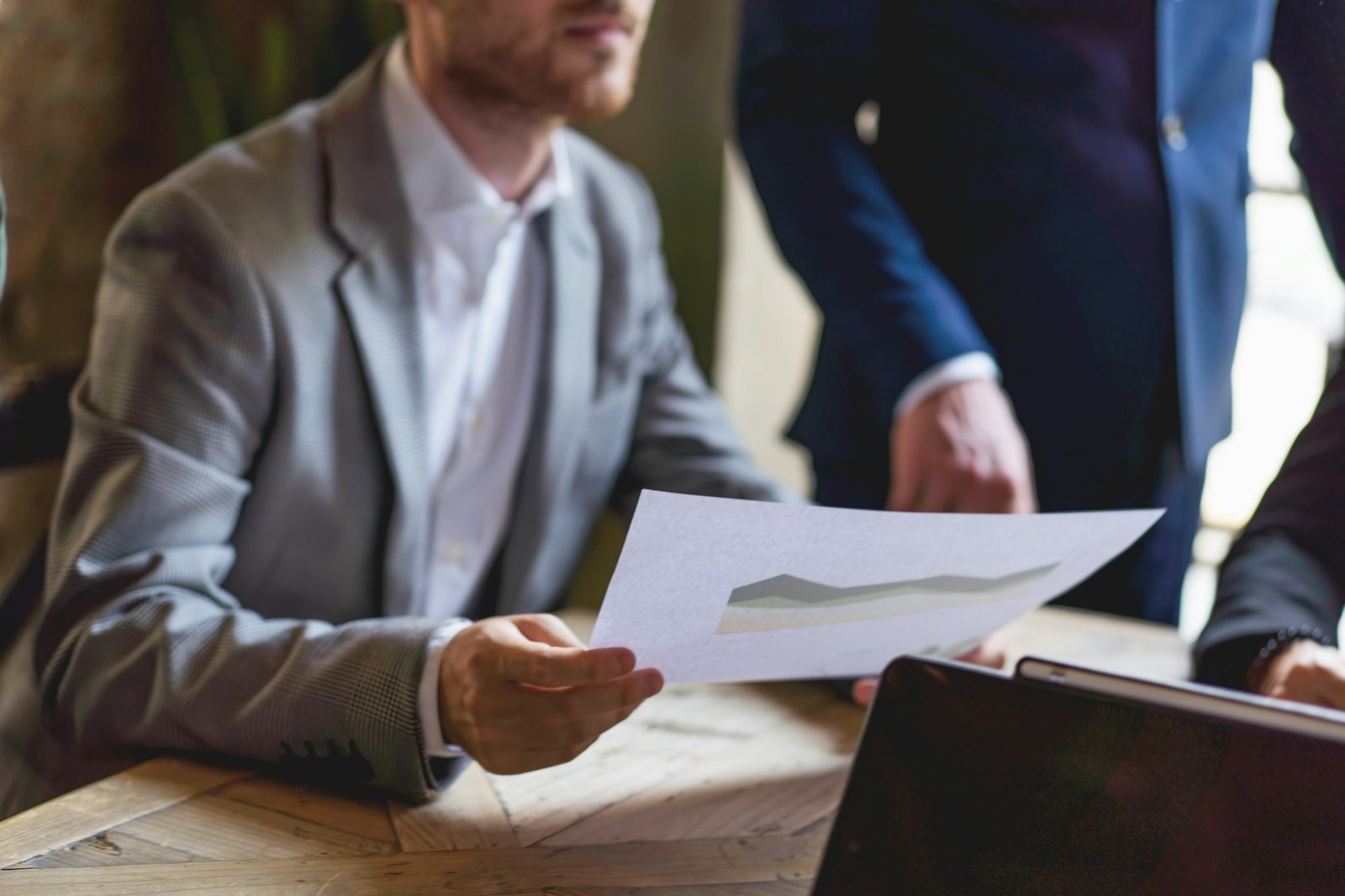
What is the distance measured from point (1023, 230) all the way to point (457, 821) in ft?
2.48

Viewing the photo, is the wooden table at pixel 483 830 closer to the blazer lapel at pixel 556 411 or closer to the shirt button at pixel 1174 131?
the blazer lapel at pixel 556 411

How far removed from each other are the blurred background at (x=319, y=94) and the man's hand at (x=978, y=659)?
0.22 m

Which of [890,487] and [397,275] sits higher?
[397,275]

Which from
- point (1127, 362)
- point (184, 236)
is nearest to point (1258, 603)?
point (1127, 362)

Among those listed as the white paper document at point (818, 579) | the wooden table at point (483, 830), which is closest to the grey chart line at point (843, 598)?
the white paper document at point (818, 579)

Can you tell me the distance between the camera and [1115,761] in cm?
50

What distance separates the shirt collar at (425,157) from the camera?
1.05 metres

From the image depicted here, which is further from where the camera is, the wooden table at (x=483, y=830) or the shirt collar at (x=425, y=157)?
the shirt collar at (x=425, y=157)

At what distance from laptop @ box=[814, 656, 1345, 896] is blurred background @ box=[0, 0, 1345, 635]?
39cm

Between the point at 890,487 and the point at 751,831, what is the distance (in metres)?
0.60

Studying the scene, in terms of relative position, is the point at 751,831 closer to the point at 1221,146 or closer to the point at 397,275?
the point at 397,275

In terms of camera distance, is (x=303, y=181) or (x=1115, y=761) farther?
(x=303, y=181)

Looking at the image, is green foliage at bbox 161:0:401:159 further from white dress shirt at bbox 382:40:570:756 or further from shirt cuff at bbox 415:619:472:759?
shirt cuff at bbox 415:619:472:759

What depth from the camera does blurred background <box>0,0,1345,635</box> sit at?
92 cm
